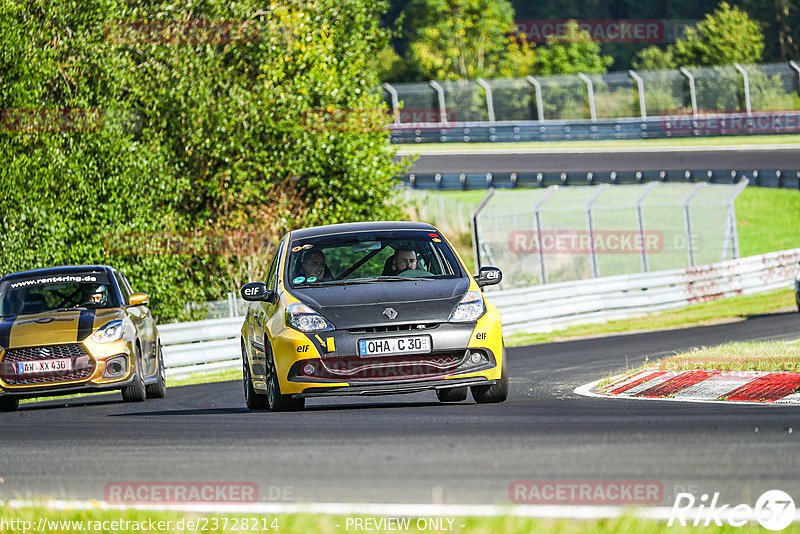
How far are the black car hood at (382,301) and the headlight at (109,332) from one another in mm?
3920

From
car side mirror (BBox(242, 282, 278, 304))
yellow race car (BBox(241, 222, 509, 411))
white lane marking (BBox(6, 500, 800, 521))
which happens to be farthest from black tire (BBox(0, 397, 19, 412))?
white lane marking (BBox(6, 500, 800, 521))

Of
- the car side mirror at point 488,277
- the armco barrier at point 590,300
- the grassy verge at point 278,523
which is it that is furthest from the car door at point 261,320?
the armco barrier at point 590,300

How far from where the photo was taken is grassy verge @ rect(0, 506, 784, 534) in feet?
15.5

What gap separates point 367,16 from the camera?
34406mm

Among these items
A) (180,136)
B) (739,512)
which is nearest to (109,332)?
(739,512)

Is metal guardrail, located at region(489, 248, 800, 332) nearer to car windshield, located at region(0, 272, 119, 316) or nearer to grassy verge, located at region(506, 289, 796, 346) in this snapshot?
grassy verge, located at region(506, 289, 796, 346)

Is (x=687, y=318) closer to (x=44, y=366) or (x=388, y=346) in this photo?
(x=44, y=366)

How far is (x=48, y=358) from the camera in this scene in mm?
13484

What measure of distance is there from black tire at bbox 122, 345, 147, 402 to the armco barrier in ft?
20.1

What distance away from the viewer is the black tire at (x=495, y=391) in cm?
1034

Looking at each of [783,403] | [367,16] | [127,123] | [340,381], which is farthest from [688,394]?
[367,16]

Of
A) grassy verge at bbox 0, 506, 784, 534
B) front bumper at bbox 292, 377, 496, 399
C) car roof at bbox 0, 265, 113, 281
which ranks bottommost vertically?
front bumper at bbox 292, 377, 496, 399

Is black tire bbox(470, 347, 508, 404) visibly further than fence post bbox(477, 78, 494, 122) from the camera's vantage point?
No

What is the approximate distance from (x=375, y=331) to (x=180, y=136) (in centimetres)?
1760
